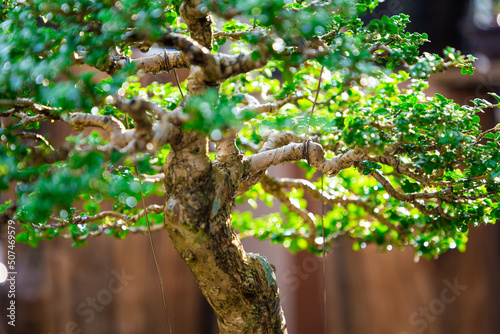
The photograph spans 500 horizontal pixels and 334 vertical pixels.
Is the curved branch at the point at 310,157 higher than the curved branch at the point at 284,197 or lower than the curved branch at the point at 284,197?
higher

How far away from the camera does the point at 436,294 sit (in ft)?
9.41

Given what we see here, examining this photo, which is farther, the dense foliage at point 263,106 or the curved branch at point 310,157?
the curved branch at point 310,157

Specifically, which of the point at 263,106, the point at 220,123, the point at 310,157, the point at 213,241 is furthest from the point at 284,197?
the point at 220,123

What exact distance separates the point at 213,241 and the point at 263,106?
53 centimetres

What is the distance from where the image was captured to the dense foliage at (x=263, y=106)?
2.92 ft

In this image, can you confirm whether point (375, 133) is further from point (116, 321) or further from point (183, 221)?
point (116, 321)

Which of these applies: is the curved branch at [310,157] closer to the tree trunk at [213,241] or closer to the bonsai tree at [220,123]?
the bonsai tree at [220,123]

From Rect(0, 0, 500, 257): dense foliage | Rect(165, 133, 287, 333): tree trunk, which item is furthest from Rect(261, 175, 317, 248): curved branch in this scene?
Rect(165, 133, 287, 333): tree trunk

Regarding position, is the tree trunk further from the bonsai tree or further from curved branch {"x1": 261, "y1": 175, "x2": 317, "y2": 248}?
curved branch {"x1": 261, "y1": 175, "x2": 317, "y2": 248}

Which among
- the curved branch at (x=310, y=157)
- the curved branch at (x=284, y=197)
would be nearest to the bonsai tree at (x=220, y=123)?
the curved branch at (x=310, y=157)

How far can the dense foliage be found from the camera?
0.89m

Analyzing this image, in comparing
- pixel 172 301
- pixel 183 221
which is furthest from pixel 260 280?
pixel 172 301

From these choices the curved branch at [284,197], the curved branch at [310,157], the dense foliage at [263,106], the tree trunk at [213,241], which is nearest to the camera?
the dense foliage at [263,106]

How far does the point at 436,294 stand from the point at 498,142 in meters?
1.90
